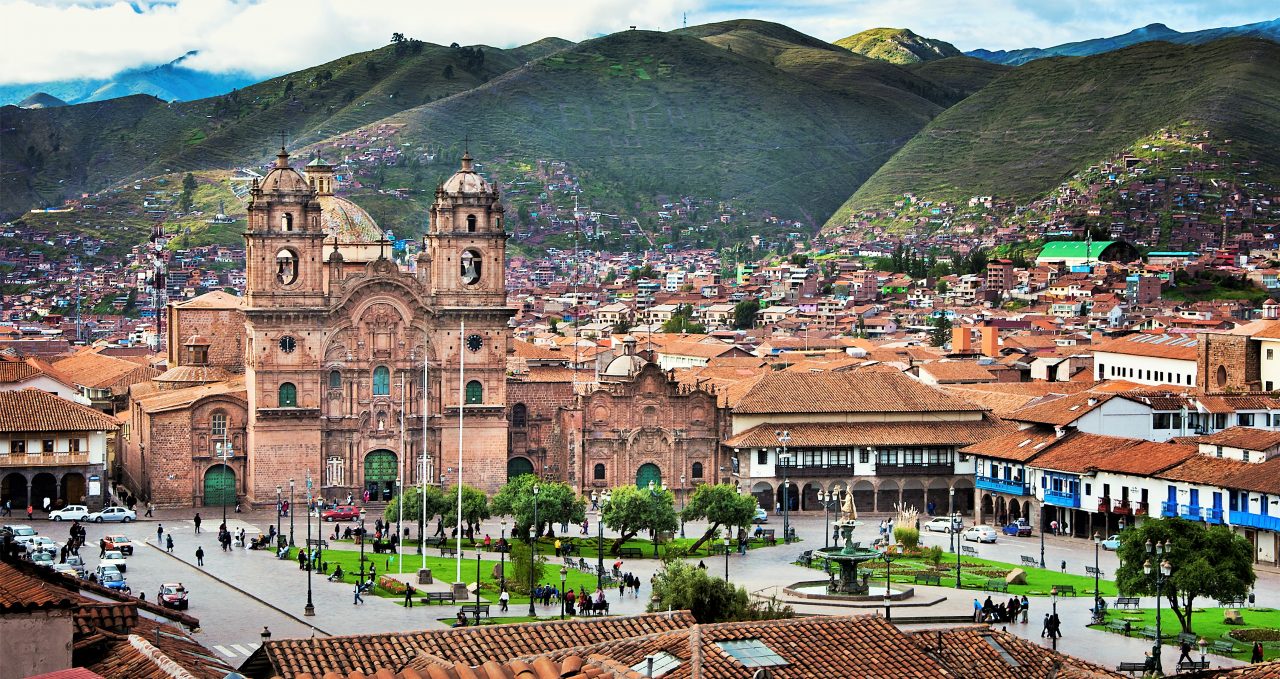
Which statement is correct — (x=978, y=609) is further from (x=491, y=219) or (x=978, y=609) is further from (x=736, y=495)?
(x=491, y=219)

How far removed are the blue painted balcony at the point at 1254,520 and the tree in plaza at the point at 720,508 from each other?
604 inches

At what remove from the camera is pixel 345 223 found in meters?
93.0

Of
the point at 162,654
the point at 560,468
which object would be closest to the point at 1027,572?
the point at 560,468

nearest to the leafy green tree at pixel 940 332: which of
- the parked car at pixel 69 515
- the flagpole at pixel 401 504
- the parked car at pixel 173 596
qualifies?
the flagpole at pixel 401 504

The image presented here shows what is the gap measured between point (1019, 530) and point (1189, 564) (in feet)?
78.8

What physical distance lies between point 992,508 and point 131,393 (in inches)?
1455

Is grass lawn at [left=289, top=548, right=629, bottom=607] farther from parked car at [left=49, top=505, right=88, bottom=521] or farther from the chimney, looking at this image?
the chimney

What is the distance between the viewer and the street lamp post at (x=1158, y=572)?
44.1 metres

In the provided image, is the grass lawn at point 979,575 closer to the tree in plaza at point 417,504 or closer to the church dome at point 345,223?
the tree in plaza at point 417,504

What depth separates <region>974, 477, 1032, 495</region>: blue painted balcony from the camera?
79.2 m

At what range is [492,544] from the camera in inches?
2790

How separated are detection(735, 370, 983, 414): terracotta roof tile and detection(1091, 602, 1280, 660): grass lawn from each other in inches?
1176

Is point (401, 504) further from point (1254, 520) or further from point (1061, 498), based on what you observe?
point (1254, 520)

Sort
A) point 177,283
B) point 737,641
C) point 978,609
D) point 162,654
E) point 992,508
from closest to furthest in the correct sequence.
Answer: point 162,654
point 737,641
point 978,609
point 992,508
point 177,283
